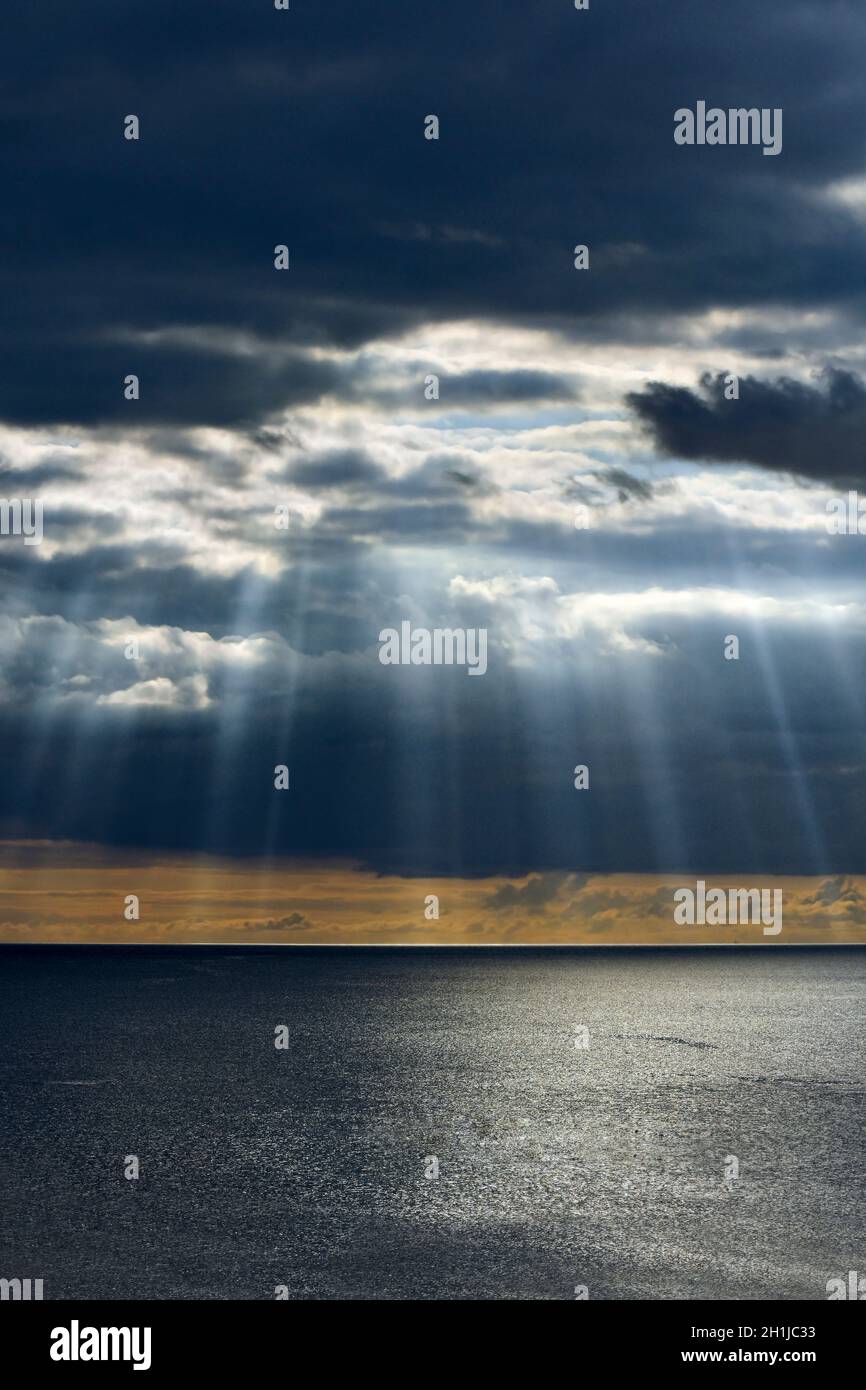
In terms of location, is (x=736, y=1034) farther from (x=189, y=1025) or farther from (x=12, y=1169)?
(x=12, y=1169)

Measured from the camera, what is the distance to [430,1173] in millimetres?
59031

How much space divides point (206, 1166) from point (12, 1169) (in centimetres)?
891

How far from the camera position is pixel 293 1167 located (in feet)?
201

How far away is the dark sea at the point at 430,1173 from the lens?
42625 millimetres

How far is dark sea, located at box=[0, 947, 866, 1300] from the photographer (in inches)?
1678

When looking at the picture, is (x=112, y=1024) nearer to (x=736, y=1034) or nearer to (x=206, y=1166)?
(x=736, y=1034)
